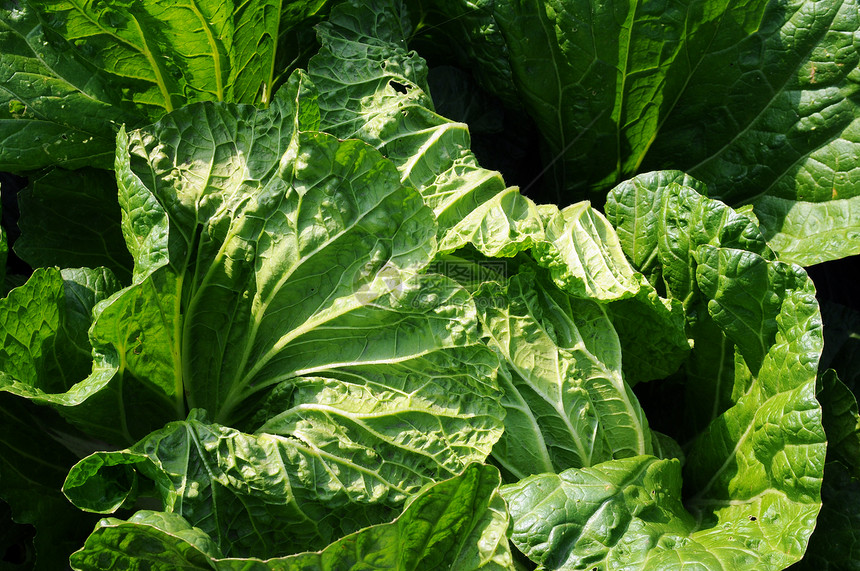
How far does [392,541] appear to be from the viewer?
1.79 metres

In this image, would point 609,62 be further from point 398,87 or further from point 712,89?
point 398,87

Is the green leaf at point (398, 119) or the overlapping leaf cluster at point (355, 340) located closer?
the overlapping leaf cluster at point (355, 340)

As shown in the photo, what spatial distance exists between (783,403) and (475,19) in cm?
174

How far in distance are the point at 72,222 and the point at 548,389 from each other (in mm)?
1745

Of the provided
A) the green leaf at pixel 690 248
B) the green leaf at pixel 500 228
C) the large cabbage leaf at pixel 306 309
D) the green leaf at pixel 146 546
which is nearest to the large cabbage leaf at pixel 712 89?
the green leaf at pixel 690 248

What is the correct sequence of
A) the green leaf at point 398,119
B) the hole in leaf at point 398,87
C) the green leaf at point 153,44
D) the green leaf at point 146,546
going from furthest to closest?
1. the hole in leaf at point 398,87
2. the green leaf at point 398,119
3. the green leaf at point 153,44
4. the green leaf at point 146,546

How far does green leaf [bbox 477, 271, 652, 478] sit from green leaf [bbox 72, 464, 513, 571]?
0.41 meters

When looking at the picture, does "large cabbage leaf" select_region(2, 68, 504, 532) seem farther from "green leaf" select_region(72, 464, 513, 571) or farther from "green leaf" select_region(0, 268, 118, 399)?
"green leaf" select_region(72, 464, 513, 571)

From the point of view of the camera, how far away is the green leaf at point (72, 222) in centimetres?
262

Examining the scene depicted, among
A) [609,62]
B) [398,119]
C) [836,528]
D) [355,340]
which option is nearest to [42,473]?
[355,340]

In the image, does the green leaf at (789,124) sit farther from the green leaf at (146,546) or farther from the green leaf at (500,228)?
the green leaf at (146,546)

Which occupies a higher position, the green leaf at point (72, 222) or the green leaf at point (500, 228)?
the green leaf at point (500, 228)

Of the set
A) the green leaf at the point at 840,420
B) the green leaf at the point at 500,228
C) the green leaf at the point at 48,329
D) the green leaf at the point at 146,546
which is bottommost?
the green leaf at the point at 840,420

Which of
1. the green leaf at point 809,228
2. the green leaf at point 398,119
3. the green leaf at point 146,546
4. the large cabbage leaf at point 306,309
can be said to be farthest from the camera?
the green leaf at point 809,228
